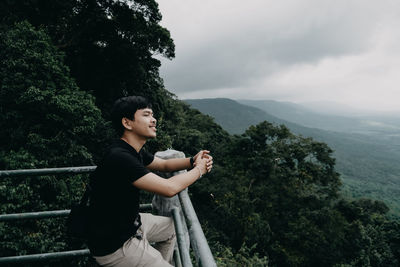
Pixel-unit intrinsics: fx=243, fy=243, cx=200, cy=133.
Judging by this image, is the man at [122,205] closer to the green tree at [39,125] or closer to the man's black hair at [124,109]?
the man's black hair at [124,109]

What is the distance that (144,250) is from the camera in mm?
1640

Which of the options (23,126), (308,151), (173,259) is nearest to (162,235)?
(173,259)

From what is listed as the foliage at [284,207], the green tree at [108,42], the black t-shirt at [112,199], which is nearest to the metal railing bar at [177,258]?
the black t-shirt at [112,199]

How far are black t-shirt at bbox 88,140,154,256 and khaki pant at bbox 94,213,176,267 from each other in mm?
58

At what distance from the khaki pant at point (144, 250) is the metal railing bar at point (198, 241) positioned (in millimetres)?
489

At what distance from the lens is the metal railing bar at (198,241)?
97cm

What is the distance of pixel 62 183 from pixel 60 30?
1079cm

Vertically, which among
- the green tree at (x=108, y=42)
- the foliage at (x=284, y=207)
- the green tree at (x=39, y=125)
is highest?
the green tree at (x=108, y=42)

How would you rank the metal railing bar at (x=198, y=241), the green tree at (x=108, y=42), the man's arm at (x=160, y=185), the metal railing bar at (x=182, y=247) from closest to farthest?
1. the metal railing bar at (x=198, y=241)
2. the metal railing bar at (x=182, y=247)
3. the man's arm at (x=160, y=185)
4. the green tree at (x=108, y=42)

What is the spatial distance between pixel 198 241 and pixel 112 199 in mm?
760

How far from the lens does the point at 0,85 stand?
9.35 m

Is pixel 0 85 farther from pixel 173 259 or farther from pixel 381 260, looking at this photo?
pixel 381 260

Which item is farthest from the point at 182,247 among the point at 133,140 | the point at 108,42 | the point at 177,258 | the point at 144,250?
the point at 108,42

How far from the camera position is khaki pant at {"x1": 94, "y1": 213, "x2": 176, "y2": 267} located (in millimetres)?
1604
